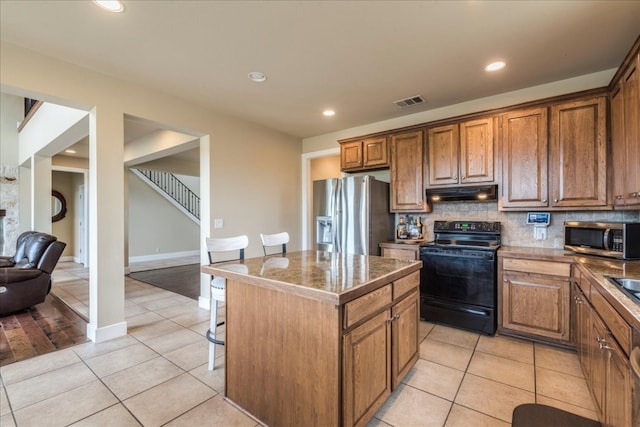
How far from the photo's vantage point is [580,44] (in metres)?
2.29

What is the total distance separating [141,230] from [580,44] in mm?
9020

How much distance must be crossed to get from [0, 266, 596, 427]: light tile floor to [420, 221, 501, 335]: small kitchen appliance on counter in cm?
22

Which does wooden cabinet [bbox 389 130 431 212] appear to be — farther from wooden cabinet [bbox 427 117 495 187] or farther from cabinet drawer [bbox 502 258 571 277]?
cabinet drawer [bbox 502 258 571 277]

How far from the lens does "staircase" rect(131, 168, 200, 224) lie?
26.0 feet

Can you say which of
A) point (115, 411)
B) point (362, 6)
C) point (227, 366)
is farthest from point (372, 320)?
point (362, 6)

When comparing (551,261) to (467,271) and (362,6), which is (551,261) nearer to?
(467,271)

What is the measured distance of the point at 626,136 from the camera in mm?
2141

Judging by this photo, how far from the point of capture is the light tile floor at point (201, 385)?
5.72ft

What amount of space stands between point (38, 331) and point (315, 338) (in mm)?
3469

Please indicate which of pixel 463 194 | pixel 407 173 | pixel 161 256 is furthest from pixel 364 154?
pixel 161 256

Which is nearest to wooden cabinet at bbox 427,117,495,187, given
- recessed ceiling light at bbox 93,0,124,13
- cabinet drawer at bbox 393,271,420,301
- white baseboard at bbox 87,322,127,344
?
cabinet drawer at bbox 393,271,420,301

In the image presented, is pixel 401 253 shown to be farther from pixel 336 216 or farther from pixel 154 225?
pixel 154 225

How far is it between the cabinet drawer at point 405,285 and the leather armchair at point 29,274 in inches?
179

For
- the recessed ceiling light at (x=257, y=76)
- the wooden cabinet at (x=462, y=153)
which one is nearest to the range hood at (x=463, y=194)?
the wooden cabinet at (x=462, y=153)
